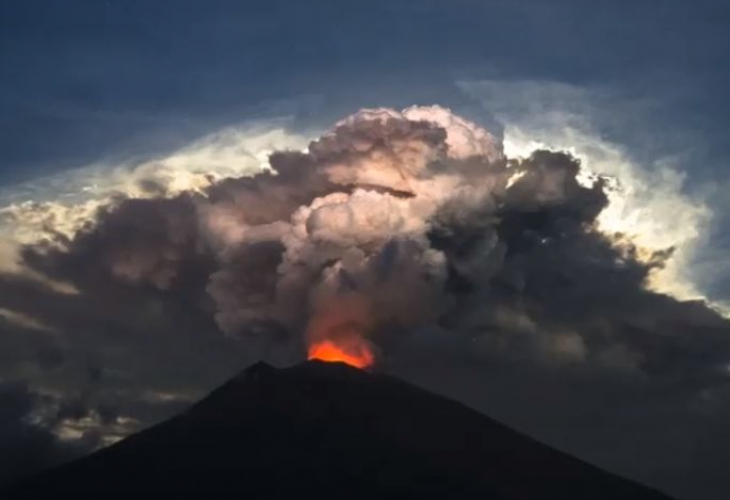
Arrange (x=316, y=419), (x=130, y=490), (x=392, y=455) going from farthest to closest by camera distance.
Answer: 1. (x=316, y=419)
2. (x=392, y=455)
3. (x=130, y=490)

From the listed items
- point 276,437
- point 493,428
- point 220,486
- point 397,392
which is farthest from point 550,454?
point 220,486

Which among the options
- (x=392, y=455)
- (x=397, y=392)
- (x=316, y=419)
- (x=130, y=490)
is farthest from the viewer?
(x=397, y=392)

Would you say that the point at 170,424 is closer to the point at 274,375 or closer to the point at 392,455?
the point at 274,375

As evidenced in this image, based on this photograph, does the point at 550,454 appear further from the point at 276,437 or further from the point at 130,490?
the point at 130,490

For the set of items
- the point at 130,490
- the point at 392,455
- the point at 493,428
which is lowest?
the point at 130,490

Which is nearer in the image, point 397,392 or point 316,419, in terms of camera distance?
point 316,419

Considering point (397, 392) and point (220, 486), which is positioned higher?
point (397, 392)
